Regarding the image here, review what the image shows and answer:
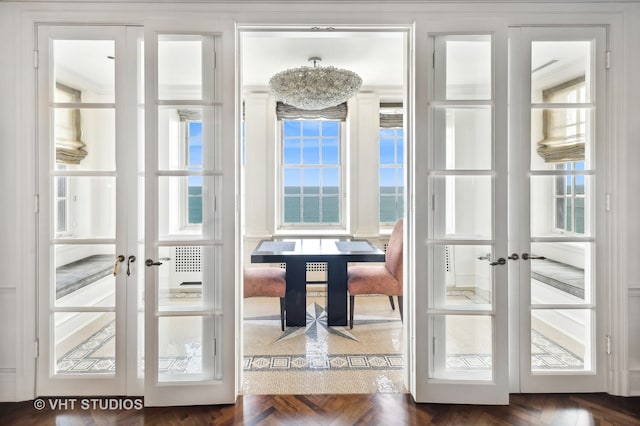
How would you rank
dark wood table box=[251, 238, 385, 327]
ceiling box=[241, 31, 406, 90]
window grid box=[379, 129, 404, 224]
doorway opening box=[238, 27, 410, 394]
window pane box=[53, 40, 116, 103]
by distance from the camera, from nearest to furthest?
window pane box=[53, 40, 116, 103], dark wood table box=[251, 238, 385, 327], ceiling box=[241, 31, 406, 90], doorway opening box=[238, 27, 410, 394], window grid box=[379, 129, 404, 224]

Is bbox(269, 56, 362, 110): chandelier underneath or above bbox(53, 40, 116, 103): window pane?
above

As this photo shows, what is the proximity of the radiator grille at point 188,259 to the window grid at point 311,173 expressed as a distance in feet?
9.60

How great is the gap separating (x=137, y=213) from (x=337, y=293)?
6.63ft

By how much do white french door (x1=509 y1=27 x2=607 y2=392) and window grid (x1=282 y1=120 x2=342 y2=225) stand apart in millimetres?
3044

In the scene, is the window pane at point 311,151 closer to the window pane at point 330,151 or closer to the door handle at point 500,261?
the window pane at point 330,151

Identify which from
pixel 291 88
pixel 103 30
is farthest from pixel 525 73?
pixel 103 30

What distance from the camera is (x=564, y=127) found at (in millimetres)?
2355

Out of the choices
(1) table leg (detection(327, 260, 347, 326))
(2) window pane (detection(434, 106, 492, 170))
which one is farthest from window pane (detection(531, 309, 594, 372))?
(1) table leg (detection(327, 260, 347, 326))

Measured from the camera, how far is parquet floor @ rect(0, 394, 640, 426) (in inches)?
82.0

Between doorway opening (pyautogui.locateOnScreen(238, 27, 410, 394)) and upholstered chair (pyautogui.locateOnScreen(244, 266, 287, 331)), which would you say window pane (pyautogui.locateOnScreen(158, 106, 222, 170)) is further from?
doorway opening (pyautogui.locateOnScreen(238, 27, 410, 394))

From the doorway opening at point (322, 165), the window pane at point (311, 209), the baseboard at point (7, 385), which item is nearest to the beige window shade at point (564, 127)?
the doorway opening at point (322, 165)

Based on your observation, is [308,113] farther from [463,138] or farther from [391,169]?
[463,138]

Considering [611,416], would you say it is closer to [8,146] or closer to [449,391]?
[449,391]

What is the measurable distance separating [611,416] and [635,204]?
4.31ft
